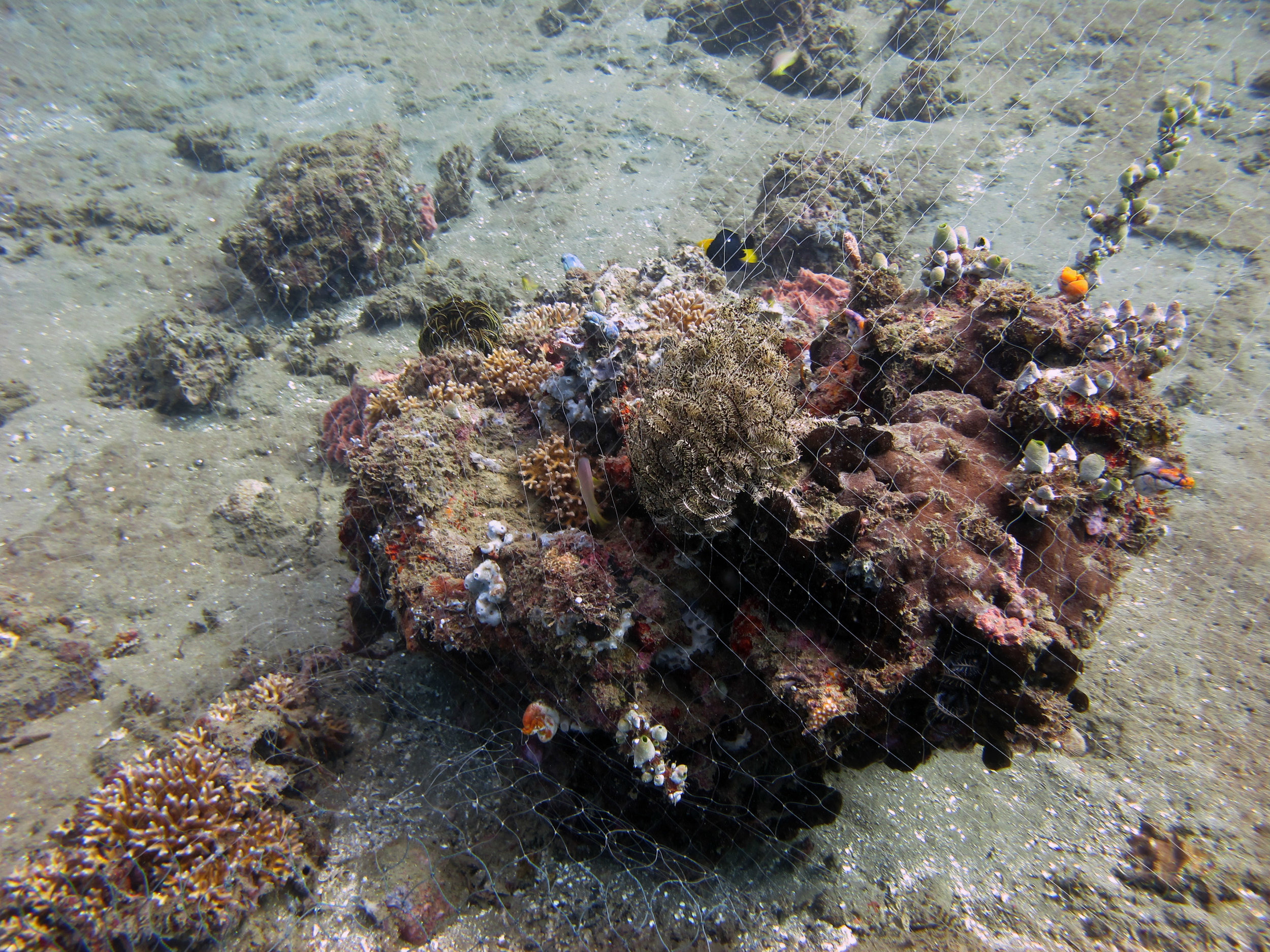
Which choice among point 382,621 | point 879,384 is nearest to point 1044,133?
point 879,384

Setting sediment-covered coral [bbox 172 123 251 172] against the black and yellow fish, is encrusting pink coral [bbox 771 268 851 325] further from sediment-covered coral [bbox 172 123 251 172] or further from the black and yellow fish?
sediment-covered coral [bbox 172 123 251 172]

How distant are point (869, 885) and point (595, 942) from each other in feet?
5.04

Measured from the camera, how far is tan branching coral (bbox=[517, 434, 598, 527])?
346cm

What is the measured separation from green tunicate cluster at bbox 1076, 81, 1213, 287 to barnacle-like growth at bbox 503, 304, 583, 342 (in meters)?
4.83

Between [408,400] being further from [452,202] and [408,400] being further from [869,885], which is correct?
[452,202]

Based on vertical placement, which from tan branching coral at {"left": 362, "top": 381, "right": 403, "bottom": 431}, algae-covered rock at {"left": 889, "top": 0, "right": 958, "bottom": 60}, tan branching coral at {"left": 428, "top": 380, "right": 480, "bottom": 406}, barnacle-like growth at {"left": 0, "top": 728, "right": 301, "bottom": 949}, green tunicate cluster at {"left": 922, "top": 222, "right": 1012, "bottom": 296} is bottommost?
barnacle-like growth at {"left": 0, "top": 728, "right": 301, "bottom": 949}

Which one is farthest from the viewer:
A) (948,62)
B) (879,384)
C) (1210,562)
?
(948,62)

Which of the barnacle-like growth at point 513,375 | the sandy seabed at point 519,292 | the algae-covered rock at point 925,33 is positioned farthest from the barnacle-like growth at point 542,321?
the algae-covered rock at point 925,33

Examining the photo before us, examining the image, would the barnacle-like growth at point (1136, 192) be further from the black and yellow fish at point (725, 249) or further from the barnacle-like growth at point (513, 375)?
the barnacle-like growth at point (513, 375)

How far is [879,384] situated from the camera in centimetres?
357

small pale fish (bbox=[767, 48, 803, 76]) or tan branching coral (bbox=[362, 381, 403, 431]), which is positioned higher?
small pale fish (bbox=[767, 48, 803, 76])

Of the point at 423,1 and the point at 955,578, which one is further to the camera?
the point at 423,1

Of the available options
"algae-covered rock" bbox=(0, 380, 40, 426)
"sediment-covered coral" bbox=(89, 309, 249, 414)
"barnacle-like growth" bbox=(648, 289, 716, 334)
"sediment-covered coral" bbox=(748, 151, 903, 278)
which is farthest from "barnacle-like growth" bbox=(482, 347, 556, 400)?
"algae-covered rock" bbox=(0, 380, 40, 426)

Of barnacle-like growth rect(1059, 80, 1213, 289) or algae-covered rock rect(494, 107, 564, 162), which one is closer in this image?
barnacle-like growth rect(1059, 80, 1213, 289)
